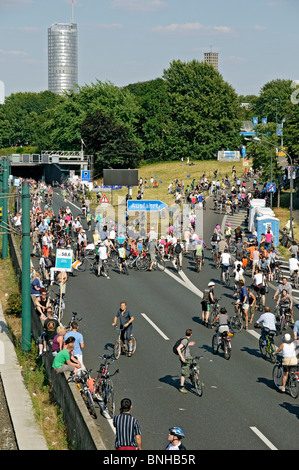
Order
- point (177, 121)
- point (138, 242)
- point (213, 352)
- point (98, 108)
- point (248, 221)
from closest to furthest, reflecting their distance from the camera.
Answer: point (213, 352) → point (138, 242) → point (248, 221) → point (98, 108) → point (177, 121)

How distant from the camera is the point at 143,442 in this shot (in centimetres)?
1361

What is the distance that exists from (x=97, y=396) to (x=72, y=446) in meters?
2.21

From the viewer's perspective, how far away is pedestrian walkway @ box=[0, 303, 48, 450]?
14.1 metres

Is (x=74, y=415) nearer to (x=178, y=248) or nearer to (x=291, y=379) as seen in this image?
(x=291, y=379)

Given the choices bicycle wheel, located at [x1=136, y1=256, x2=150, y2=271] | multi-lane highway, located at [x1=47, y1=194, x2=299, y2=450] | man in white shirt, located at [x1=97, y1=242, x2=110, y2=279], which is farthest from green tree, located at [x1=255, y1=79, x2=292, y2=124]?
multi-lane highway, located at [x1=47, y1=194, x2=299, y2=450]

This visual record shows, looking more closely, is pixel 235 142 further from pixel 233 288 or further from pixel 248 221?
pixel 233 288

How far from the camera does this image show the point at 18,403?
1634 cm

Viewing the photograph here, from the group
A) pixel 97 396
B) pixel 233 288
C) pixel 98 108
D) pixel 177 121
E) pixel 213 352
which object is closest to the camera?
pixel 97 396

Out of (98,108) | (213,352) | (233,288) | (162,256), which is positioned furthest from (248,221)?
(98,108)

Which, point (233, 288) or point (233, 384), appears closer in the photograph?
point (233, 384)

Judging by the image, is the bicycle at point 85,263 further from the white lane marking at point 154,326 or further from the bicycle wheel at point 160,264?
the white lane marking at point 154,326

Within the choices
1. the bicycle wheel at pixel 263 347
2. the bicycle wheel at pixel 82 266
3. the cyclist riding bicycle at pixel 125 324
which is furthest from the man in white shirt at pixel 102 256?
the bicycle wheel at pixel 263 347

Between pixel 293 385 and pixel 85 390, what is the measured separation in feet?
16.4

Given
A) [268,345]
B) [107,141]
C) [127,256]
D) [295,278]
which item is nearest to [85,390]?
[268,345]
